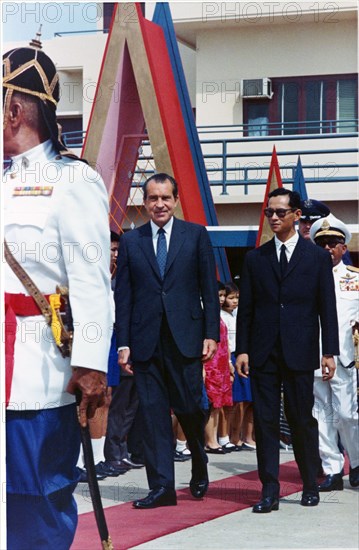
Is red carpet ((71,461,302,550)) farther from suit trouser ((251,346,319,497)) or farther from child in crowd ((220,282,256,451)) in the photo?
child in crowd ((220,282,256,451))

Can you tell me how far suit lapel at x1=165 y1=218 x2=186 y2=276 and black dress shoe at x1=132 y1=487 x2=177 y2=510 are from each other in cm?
112

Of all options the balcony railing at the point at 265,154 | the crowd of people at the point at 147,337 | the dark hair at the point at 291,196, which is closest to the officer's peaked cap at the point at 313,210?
the crowd of people at the point at 147,337

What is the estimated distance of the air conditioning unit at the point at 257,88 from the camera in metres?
9.11

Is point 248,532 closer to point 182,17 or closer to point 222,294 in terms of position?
point 222,294

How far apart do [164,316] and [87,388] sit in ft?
8.21

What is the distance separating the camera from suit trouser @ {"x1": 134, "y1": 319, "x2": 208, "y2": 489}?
6.73 m

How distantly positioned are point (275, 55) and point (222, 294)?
211 cm

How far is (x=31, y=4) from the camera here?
210 inches

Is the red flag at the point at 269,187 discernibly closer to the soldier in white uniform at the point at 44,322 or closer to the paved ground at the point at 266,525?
the paved ground at the point at 266,525

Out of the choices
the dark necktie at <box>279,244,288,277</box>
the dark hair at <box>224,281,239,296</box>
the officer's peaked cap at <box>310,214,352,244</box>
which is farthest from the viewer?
the dark hair at <box>224,281,239,296</box>

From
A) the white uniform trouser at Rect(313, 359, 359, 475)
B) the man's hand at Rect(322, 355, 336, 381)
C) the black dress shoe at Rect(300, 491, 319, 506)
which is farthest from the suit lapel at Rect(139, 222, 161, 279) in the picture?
the white uniform trouser at Rect(313, 359, 359, 475)

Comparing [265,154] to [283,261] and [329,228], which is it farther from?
[283,261]

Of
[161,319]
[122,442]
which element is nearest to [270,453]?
[161,319]

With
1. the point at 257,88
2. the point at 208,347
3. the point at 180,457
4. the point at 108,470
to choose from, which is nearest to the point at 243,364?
the point at 208,347
